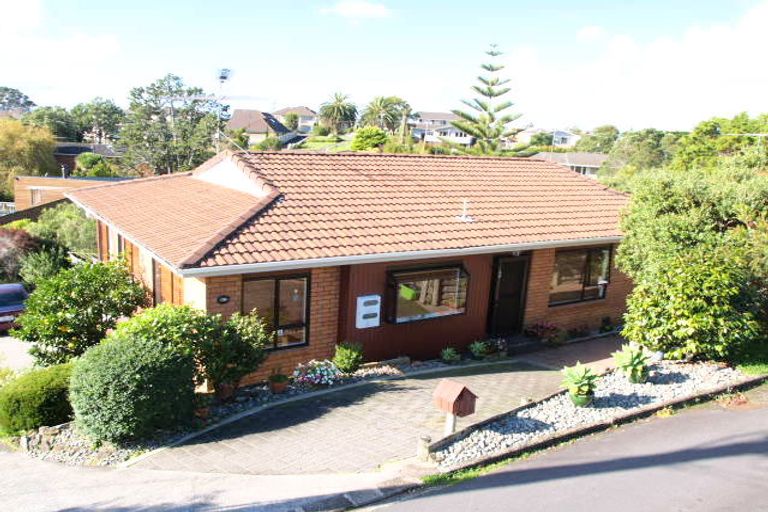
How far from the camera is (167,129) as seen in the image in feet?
187

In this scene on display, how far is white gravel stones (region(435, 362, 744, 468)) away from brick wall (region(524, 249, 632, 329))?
3377 millimetres

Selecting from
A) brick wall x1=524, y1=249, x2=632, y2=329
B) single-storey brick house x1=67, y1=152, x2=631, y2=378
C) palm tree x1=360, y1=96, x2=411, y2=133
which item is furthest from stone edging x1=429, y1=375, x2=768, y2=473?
palm tree x1=360, y1=96, x2=411, y2=133

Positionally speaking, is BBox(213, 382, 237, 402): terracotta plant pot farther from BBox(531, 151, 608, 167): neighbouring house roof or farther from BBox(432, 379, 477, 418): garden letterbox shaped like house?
BBox(531, 151, 608, 167): neighbouring house roof

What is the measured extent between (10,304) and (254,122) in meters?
79.7


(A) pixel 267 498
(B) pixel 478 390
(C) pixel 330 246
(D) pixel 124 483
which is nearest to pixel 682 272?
(B) pixel 478 390

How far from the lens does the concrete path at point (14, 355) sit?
13748 millimetres

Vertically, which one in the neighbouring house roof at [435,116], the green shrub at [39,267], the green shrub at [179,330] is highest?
the neighbouring house roof at [435,116]

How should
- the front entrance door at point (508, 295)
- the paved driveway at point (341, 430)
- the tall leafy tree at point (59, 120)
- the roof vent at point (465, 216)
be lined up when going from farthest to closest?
the tall leafy tree at point (59, 120)
the front entrance door at point (508, 295)
the roof vent at point (465, 216)
the paved driveway at point (341, 430)

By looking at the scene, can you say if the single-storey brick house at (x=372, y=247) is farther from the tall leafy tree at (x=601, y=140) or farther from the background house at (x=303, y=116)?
the background house at (x=303, y=116)

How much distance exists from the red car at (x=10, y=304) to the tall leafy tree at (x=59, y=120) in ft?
→ 233

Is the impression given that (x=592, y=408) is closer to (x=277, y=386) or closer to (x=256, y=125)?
(x=277, y=386)

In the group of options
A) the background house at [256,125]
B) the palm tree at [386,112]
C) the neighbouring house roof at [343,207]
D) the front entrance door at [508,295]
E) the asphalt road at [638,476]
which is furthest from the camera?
the background house at [256,125]

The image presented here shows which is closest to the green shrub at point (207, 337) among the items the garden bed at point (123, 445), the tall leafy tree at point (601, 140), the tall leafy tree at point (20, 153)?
the garden bed at point (123, 445)

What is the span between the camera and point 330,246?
1073 centimetres
